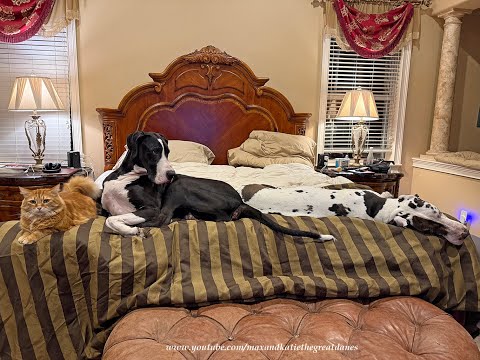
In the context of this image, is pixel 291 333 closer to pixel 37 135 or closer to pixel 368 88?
pixel 37 135

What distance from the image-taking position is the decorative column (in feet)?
13.1

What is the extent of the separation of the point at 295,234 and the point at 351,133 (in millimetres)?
2892

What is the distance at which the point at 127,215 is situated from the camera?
5.25 ft

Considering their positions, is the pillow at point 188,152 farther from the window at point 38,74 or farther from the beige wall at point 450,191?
the beige wall at point 450,191

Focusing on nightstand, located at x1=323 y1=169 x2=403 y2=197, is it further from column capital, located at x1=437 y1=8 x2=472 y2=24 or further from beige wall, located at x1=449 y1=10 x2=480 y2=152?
column capital, located at x1=437 y1=8 x2=472 y2=24

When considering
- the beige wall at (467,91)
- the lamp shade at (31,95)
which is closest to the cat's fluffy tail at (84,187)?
the lamp shade at (31,95)

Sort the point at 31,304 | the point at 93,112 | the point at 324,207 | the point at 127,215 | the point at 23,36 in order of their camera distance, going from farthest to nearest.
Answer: the point at 93,112, the point at 23,36, the point at 324,207, the point at 127,215, the point at 31,304

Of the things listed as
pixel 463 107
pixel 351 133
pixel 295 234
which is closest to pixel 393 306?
pixel 295 234

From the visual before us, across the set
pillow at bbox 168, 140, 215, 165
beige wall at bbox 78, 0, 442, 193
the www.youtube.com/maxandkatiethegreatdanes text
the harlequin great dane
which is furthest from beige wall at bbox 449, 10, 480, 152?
the www.youtube.com/maxandkatiethegreatdanes text

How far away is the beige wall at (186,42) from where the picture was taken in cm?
363

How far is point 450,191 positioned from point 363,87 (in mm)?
1414

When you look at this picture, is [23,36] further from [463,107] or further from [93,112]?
[463,107]

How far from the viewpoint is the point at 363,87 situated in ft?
14.0

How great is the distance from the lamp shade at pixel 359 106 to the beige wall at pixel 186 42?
0.41m
